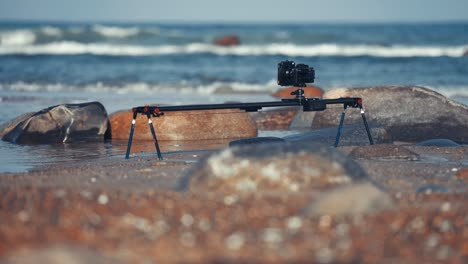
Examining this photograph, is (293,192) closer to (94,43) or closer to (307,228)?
(307,228)

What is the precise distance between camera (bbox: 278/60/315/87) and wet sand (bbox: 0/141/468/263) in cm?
222

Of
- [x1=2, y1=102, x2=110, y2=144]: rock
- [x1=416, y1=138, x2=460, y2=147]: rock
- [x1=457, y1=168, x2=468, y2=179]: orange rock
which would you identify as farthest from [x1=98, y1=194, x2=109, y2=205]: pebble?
[x1=2, y1=102, x2=110, y2=144]: rock

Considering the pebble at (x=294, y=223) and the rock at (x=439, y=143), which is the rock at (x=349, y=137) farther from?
→ the pebble at (x=294, y=223)

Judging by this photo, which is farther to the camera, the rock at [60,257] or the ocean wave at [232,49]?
the ocean wave at [232,49]

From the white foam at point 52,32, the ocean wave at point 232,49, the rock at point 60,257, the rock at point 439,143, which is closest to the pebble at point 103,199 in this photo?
the rock at point 60,257

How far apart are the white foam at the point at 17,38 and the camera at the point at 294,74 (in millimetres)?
29344

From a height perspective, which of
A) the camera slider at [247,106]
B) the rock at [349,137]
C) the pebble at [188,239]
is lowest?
the rock at [349,137]

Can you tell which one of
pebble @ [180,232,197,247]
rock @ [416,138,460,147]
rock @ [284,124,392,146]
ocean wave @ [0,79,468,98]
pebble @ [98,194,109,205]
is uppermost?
pebble @ [98,194,109,205]

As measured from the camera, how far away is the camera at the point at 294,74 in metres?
8.15

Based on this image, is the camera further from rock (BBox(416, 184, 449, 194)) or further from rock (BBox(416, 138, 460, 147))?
rock (BBox(416, 184, 449, 194))

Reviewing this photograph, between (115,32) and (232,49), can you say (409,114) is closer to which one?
(232,49)

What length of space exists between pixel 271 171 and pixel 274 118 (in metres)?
6.97

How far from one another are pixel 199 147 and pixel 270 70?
50.8ft

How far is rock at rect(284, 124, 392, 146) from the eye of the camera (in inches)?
380
